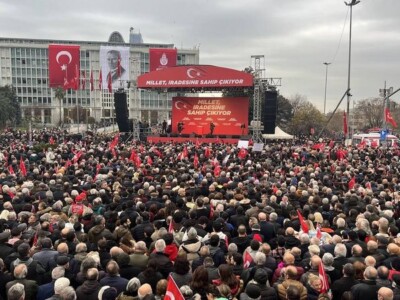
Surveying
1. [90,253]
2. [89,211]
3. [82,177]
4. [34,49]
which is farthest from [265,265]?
[34,49]

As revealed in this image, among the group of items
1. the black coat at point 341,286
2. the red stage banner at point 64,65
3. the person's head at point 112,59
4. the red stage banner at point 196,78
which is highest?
the person's head at point 112,59

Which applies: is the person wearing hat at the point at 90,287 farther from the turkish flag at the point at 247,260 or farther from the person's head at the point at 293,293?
the person's head at the point at 293,293

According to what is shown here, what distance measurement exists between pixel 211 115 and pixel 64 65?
15.0m

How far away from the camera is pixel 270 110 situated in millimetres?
33656

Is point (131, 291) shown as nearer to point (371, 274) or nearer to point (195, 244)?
point (195, 244)

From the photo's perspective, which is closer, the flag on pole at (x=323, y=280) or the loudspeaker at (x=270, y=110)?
the flag on pole at (x=323, y=280)

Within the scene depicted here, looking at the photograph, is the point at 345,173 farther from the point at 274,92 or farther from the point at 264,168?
the point at 274,92

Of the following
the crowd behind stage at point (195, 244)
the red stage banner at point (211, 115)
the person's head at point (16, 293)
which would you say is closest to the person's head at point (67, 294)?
the crowd behind stage at point (195, 244)

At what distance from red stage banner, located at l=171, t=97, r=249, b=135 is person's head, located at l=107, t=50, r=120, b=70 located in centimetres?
1679

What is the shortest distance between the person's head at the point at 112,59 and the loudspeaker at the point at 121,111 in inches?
668

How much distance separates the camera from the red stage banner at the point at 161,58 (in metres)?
45.6

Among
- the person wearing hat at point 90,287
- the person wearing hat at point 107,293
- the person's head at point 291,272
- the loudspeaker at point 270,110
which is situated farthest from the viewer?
the loudspeaker at point 270,110

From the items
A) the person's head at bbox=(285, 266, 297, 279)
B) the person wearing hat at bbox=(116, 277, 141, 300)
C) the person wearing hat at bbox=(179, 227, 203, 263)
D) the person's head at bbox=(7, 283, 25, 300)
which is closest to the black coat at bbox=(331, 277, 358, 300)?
the person's head at bbox=(285, 266, 297, 279)

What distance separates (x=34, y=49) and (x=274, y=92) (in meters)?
→ 95.5
